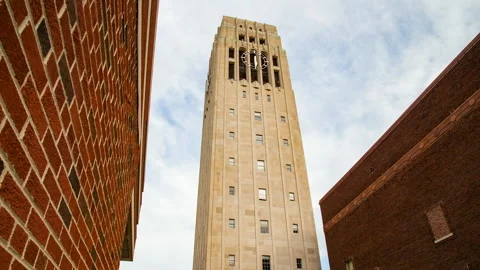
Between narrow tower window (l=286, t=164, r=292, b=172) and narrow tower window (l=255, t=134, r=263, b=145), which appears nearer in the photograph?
narrow tower window (l=286, t=164, r=292, b=172)

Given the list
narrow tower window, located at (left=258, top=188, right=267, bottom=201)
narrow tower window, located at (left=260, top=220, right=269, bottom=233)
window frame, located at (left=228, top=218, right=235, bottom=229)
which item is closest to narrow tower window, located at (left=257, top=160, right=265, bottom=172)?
narrow tower window, located at (left=258, top=188, right=267, bottom=201)

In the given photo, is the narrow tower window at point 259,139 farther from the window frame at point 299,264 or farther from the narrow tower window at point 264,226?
the window frame at point 299,264

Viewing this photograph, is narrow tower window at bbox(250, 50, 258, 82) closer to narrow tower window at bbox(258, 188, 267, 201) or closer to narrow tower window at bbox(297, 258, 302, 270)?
narrow tower window at bbox(258, 188, 267, 201)

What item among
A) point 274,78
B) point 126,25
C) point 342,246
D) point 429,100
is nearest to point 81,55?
point 126,25

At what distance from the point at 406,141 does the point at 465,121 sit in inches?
143

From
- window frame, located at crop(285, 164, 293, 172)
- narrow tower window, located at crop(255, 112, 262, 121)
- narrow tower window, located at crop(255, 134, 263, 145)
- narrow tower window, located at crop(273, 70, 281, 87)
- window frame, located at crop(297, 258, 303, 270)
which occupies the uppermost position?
narrow tower window, located at crop(273, 70, 281, 87)

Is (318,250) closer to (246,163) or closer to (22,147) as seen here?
(246,163)

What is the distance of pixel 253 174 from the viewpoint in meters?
32.8

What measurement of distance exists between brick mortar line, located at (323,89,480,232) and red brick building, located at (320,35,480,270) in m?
0.04

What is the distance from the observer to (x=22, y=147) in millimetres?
1266

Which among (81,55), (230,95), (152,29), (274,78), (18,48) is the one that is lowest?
(18,48)

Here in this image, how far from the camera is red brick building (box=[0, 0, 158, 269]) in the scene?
45.7 inches

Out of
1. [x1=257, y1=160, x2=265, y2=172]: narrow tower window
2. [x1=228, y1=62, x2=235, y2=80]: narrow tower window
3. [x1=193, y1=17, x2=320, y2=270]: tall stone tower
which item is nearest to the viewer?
[x1=193, y1=17, x2=320, y2=270]: tall stone tower

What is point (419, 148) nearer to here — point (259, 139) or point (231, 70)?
point (259, 139)
